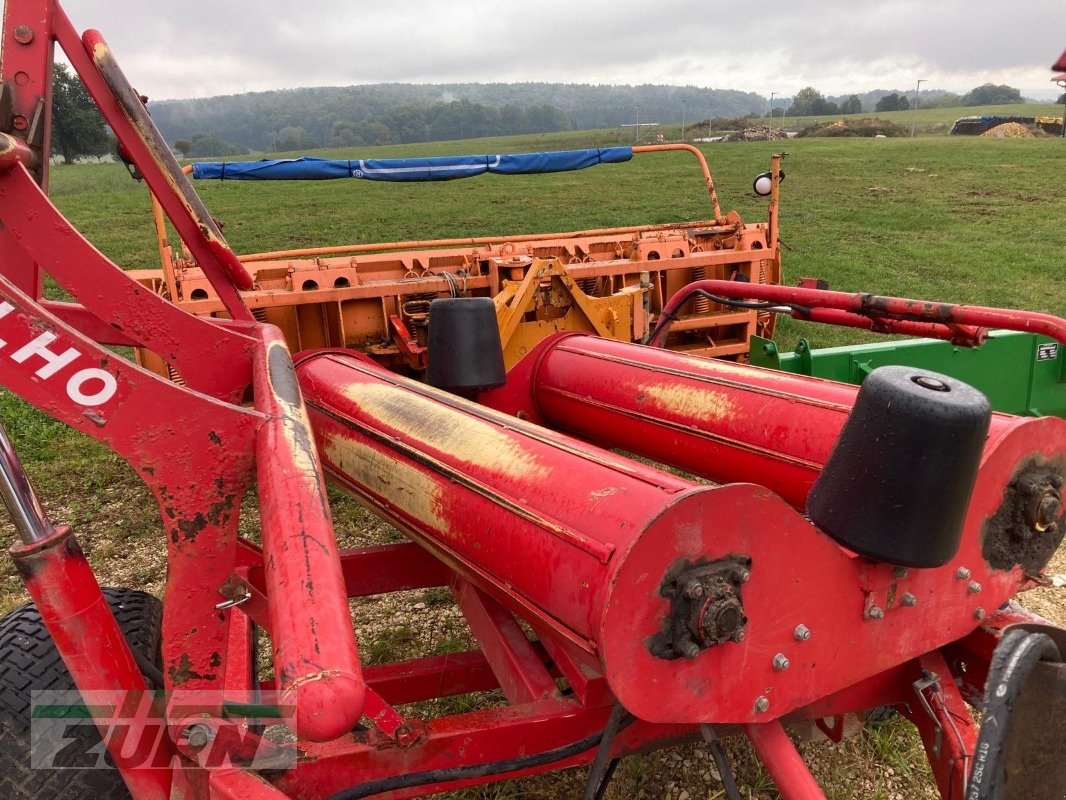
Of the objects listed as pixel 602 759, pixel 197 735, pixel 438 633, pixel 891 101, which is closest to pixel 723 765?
pixel 602 759

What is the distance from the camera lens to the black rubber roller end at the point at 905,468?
5.17ft

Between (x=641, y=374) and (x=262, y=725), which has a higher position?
(x=641, y=374)

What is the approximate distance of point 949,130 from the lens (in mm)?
46094

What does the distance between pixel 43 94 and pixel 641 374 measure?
212 cm

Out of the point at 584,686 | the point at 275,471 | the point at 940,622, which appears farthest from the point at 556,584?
the point at 940,622

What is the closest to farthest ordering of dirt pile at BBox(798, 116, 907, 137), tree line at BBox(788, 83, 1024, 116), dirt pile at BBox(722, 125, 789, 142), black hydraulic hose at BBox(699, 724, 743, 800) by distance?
black hydraulic hose at BBox(699, 724, 743, 800), dirt pile at BBox(798, 116, 907, 137), dirt pile at BBox(722, 125, 789, 142), tree line at BBox(788, 83, 1024, 116)

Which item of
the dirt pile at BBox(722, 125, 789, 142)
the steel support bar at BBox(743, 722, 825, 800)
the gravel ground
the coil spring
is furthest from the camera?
the dirt pile at BBox(722, 125, 789, 142)

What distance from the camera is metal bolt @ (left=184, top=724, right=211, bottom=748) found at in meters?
1.62

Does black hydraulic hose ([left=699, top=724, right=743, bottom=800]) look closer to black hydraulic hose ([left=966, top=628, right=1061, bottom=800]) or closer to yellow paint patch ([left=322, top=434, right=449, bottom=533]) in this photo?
black hydraulic hose ([left=966, top=628, right=1061, bottom=800])

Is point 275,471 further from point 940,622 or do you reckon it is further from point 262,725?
point 940,622

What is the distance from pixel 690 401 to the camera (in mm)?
2832

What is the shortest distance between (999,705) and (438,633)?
8.87 feet

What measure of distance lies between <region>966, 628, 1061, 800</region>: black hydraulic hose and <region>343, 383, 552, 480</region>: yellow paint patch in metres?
1.01

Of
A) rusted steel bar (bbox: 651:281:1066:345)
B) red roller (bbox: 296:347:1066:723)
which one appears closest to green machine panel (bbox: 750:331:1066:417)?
rusted steel bar (bbox: 651:281:1066:345)
